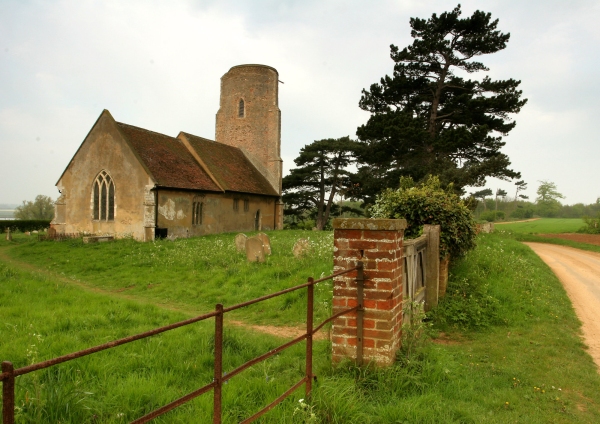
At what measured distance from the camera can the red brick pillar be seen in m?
4.06

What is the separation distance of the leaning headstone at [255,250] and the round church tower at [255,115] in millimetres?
20602

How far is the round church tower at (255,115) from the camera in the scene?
108 feet

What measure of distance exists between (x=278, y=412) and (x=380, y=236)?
1.90 metres

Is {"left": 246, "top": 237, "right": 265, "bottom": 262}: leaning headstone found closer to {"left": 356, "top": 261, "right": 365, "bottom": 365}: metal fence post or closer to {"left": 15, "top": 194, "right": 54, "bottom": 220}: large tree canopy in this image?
{"left": 356, "top": 261, "right": 365, "bottom": 365}: metal fence post

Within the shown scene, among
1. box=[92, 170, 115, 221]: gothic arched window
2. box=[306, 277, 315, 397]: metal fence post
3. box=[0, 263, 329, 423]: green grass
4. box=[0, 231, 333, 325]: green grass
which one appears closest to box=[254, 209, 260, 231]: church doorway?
box=[92, 170, 115, 221]: gothic arched window

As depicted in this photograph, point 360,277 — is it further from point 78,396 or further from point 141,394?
point 78,396

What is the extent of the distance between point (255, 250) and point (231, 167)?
673 inches

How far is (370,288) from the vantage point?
4137 millimetres

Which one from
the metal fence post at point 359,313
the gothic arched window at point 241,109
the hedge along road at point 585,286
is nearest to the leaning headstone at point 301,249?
the hedge along road at point 585,286

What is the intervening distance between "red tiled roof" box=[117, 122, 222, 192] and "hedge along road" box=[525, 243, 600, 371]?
17.0 m

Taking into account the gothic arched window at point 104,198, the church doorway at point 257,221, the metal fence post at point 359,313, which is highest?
the gothic arched window at point 104,198

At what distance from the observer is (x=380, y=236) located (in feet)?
13.7

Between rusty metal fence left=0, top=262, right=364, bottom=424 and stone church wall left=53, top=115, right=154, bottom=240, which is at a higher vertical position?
stone church wall left=53, top=115, right=154, bottom=240

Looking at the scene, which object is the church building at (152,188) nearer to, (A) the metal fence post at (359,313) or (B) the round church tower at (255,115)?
(B) the round church tower at (255,115)
